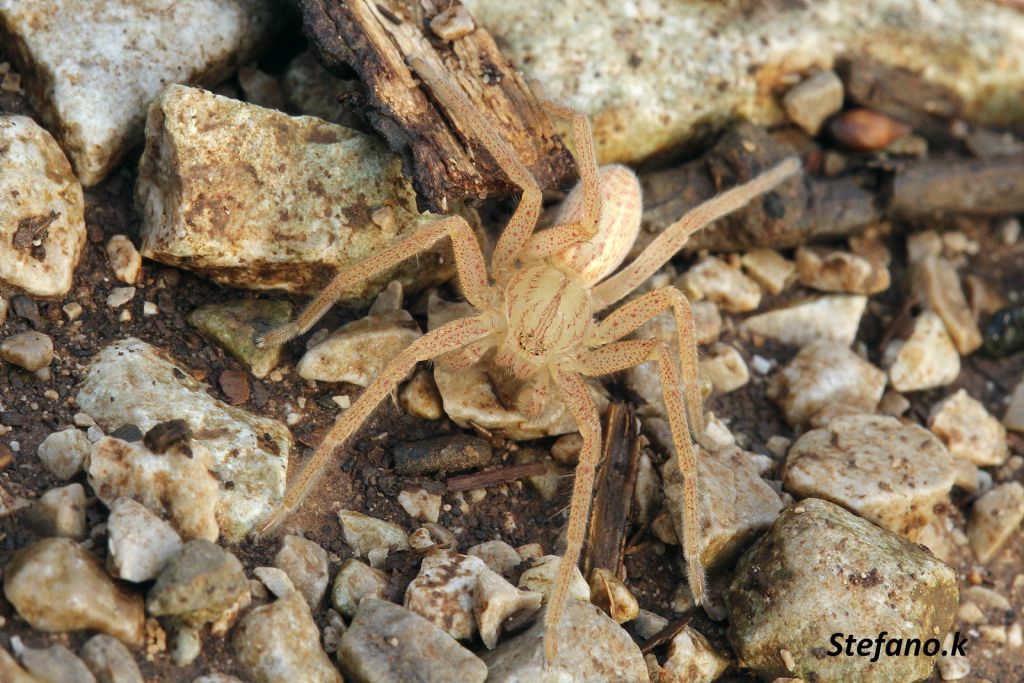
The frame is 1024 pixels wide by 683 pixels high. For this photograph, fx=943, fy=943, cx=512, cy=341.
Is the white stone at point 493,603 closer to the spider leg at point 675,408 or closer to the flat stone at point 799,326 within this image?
the spider leg at point 675,408

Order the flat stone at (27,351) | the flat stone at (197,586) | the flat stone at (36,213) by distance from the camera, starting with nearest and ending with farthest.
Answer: the flat stone at (197,586) < the flat stone at (27,351) < the flat stone at (36,213)

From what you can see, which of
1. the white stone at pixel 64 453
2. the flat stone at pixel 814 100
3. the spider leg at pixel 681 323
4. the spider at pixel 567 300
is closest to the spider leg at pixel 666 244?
the spider at pixel 567 300

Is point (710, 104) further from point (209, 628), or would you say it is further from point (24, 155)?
point (209, 628)

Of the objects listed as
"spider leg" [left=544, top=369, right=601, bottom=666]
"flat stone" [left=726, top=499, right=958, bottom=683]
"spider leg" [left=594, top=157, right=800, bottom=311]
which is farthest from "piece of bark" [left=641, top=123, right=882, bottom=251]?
"flat stone" [left=726, top=499, right=958, bottom=683]

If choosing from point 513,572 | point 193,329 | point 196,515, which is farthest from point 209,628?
point 193,329

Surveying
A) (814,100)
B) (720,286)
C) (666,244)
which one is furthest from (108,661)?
(814,100)
